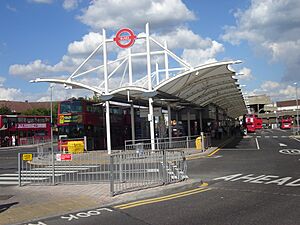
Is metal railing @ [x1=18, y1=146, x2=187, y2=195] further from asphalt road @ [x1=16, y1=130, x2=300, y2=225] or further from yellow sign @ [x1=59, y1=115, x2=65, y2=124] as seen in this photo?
yellow sign @ [x1=59, y1=115, x2=65, y2=124]

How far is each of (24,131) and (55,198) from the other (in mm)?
47073

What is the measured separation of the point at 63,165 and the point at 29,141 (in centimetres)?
3878

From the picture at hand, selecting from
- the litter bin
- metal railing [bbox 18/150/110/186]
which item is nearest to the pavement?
metal railing [bbox 18/150/110/186]

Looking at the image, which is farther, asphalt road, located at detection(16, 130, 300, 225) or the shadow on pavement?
the shadow on pavement

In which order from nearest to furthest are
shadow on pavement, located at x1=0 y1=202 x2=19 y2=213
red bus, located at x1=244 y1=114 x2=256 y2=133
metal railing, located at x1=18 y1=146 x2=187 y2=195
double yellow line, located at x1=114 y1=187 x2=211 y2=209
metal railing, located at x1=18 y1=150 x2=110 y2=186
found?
shadow on pavement, located at x1=0 y1=202 x2=19 y2=213, double yellow line, located at x1=114 y1=187 x2=211 y2=209, metal railing, located at x1=18 y1=146 x2=187 y2=195, metal railing, located at x1=18 y1=150 x2=110 y2=186, red bus, located at x1=244 y1=114 x2=256 y2=133

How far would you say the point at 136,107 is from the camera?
3884 centimetres

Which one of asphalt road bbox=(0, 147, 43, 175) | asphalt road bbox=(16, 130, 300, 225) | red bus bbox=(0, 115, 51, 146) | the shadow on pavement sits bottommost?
asphalt road bbox=(16, 130, 300, 225)

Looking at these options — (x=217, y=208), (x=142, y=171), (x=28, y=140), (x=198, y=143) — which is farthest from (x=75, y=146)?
(x=28, y=140)

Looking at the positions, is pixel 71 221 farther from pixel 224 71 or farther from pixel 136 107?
pixel 136 107

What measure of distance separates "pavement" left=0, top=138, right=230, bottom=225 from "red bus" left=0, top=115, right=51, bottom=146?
4166 cm

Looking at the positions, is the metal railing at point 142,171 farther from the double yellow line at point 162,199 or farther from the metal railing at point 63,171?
the metal railing at point 63,171

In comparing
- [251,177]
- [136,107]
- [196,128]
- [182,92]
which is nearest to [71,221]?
[251,177]

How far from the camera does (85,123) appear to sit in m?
31.5

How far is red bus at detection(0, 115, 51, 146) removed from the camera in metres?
52.5
